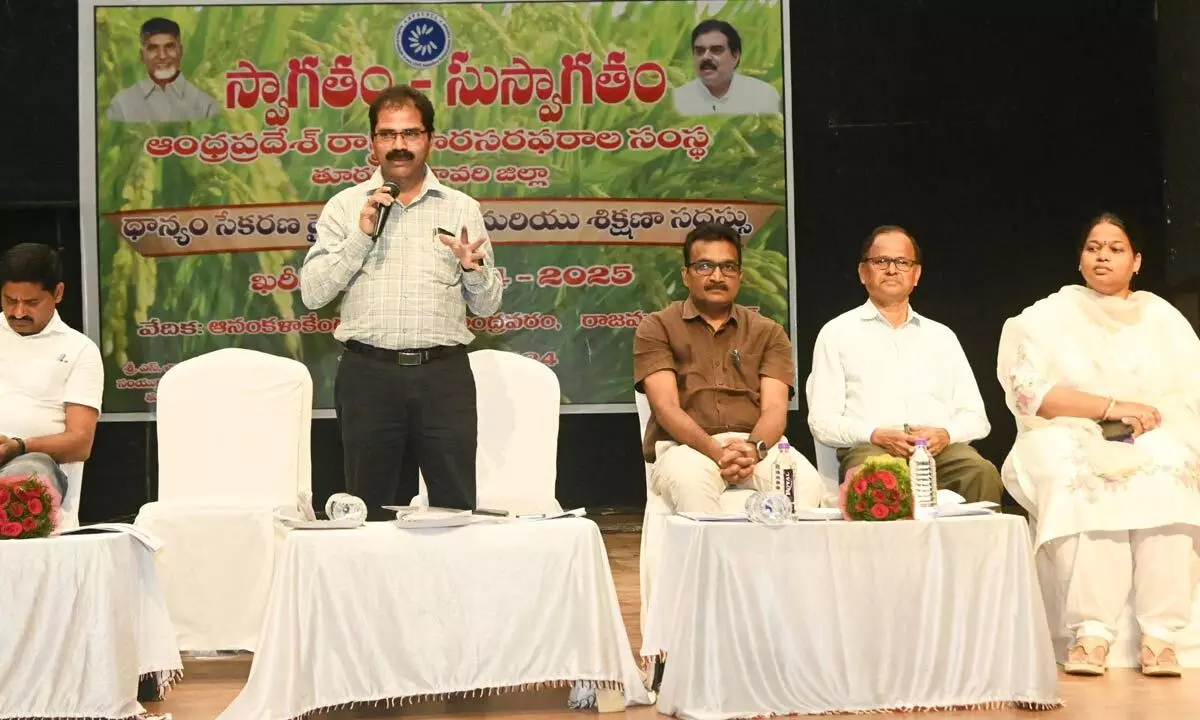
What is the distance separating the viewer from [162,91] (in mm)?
6277

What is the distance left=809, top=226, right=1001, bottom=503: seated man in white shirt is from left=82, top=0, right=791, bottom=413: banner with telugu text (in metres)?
2.14

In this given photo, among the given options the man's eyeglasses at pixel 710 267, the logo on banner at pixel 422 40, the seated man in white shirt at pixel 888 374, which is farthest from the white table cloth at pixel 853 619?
the logo on banner at pixel 422 40

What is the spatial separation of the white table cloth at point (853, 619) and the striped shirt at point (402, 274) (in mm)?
925

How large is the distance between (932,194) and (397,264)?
3518mm

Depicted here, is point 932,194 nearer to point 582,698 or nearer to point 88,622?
point 582,698

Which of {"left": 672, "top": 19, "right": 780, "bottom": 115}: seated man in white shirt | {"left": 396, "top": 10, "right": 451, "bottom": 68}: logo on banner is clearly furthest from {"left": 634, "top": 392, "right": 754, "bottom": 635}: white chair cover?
{"left": 396, "top": 10, "right": 451, "bottom": 68}: logo on banner

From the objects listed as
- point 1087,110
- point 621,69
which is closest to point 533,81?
point 621,69

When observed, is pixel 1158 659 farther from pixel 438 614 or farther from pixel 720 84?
pixel 720 84

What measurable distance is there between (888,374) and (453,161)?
292 centimetres

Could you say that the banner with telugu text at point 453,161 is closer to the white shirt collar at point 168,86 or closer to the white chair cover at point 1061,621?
the white shirt collar at point 168,86

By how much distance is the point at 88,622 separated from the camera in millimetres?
3016

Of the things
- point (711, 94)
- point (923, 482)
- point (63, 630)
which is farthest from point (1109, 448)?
point (711, 94)

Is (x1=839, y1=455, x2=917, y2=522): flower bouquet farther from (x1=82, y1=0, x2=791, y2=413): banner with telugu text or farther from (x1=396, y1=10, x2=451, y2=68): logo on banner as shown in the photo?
(x1=396, y1=10, x2=451, y2=68): logo on banner

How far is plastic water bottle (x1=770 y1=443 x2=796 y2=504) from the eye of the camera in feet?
11.0
